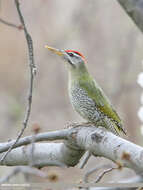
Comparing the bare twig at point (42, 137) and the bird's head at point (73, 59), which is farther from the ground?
the bird's head at point (73, 59)

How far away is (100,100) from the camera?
5.09 metres

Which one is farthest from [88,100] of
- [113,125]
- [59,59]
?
[59,59]

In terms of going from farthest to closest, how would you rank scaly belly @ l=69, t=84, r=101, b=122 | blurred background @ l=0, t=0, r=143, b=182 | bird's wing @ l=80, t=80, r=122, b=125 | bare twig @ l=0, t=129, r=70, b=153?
blurred background @ l=0, t=0, r=143, b=182 → bird's wing @ l=80, t=80, r=122, b=125 → scaly belly @ l=69, t=84, r=101, b=122 → bare twig @ l=0, t=129, r=70, b=153

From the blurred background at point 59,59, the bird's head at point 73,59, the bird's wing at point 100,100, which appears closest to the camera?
the bird's wing at point 100,100

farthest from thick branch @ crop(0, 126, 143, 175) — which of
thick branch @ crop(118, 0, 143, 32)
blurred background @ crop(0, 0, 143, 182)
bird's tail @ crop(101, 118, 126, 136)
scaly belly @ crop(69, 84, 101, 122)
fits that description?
blurred background @ crop(0, 0, 143, 182)

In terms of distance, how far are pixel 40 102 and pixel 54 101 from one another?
11.0 inches

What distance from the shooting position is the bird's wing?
5043mm

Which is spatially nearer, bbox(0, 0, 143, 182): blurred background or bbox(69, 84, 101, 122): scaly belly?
bbox(69, 84, 101, 122): scaly belly

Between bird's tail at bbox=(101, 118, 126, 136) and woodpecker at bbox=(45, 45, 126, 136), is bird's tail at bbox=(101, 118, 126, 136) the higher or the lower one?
the lower one

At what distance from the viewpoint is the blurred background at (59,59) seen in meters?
7.93

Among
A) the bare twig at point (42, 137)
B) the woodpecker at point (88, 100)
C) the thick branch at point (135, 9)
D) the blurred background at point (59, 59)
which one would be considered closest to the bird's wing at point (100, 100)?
the woodpecker at point (88, 100)

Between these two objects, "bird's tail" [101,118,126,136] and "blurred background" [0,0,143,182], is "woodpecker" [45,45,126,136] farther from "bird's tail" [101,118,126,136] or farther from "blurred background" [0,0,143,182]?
"blurred background" [0,0,143,182]

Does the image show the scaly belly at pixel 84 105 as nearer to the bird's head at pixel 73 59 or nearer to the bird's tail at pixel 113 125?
the bird's tail at pixel 113 125

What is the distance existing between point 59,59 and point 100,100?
140 inches
